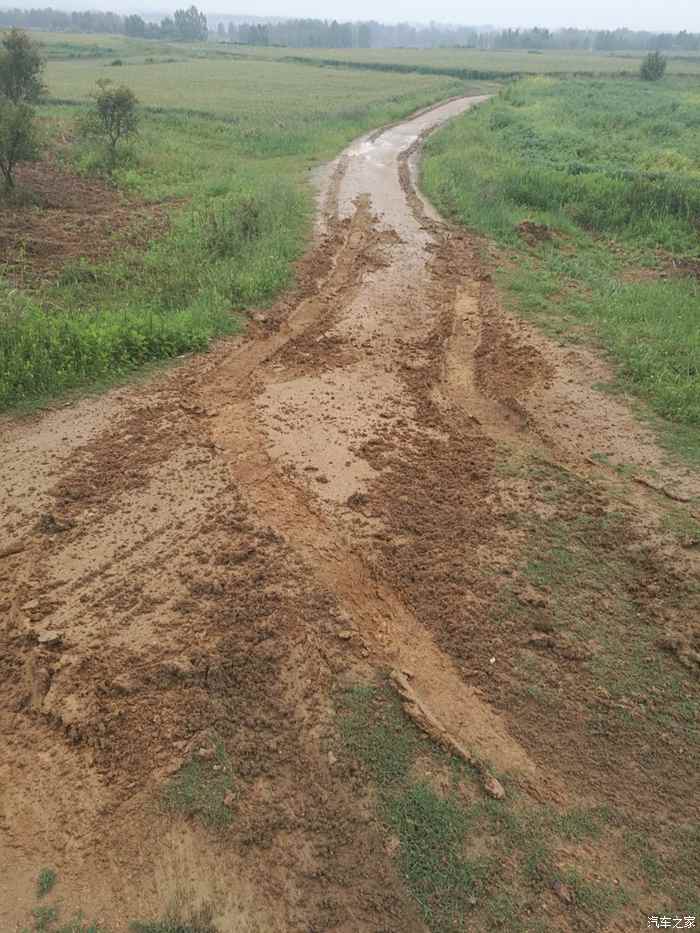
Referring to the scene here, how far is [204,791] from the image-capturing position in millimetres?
3984

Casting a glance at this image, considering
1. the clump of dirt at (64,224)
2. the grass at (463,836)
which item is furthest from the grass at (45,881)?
the clump of dirt at (64,224)

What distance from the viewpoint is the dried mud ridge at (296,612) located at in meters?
3.78

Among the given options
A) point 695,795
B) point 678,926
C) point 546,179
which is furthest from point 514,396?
point 546,179

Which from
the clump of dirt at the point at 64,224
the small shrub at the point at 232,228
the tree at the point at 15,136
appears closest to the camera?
the clump of dirt at the point at 64,224

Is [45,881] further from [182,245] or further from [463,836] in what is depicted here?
[182,245]

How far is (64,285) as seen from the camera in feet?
36.6

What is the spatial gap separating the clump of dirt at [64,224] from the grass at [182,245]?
480 mm

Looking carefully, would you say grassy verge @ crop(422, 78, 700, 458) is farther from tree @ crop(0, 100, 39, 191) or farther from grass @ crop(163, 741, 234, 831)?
tree @ crop(0, 100, 39, 191)

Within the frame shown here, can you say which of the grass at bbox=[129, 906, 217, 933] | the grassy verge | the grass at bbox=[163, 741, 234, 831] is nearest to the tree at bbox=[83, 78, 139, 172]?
the grassy verge

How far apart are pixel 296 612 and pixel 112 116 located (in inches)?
834

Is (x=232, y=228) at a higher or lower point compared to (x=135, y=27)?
lower

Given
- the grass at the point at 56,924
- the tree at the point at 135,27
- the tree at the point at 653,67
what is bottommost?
the grass at the point at 56,924

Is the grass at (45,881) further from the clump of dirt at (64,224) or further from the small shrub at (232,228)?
the small shrub at (232,228)

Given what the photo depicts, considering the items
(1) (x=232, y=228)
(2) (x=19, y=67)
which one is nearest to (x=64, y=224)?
(1) (x=232, y=228)
